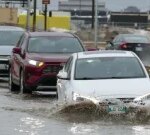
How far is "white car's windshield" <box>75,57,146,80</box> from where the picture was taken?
1410 centimetres

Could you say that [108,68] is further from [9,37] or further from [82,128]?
[9,37]

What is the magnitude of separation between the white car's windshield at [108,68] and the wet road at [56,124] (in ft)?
3.06

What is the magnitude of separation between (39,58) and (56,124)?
6283mm

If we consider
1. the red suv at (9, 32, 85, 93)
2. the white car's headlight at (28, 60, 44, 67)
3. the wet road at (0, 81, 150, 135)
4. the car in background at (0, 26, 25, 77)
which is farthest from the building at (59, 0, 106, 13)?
the wet road at (0, 81, 150, 135)

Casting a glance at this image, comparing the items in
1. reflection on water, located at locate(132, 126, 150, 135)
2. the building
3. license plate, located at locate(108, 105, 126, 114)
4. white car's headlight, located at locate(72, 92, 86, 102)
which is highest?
white car's headlight, located at locate(72, 92, 86, 102)

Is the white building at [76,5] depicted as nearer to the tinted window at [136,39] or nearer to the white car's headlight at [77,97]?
the tinted window at [136,39]

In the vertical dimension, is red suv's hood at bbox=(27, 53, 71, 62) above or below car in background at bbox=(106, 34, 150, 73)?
above

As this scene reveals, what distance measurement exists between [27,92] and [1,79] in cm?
664

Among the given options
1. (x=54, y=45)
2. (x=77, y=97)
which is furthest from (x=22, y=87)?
(x=77, y=97)

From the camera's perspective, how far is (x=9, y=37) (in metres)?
25.3

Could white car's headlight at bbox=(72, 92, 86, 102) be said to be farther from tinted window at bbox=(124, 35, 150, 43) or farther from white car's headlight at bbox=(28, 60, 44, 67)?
tinted window at bbox=(124, 35, 150, 43)

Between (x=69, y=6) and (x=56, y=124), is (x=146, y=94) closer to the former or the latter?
(x=56, y=124)

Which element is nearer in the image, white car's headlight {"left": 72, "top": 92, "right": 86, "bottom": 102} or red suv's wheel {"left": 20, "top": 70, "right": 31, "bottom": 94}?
white car's headlight {"left": 72, "top": 92, "right": 86, "bottom": 102}

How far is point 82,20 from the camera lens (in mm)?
121062
